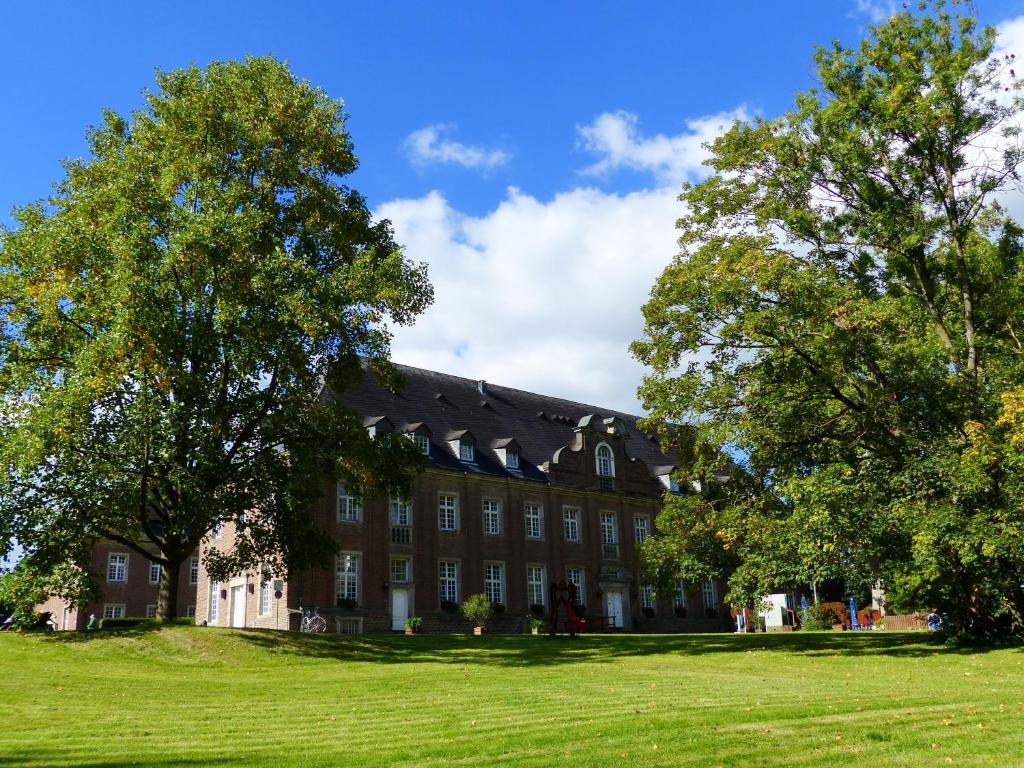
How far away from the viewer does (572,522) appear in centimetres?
4622

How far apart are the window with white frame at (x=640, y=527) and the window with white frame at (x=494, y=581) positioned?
32.2ft

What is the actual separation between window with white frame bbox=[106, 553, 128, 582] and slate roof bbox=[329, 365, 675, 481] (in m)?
23.6

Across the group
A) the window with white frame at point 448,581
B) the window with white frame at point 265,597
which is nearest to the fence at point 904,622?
the window with white frame at point 448,581

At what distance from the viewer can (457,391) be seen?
47906 millimetres

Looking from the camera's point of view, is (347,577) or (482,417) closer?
(347,577)

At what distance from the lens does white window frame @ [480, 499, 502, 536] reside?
42406mm

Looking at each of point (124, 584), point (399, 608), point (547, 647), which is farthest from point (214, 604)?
point (547, 647)

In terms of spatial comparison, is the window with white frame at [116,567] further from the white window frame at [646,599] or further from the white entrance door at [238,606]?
the white window frame at [646,599]

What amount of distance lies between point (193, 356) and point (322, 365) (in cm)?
352

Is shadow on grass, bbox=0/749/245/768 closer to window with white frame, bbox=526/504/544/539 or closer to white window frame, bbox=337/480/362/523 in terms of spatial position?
white window frame, bbox=337/480/362/523

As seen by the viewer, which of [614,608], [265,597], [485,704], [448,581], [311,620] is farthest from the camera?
[614,608]

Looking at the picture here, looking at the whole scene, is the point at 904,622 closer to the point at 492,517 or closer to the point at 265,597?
the point at 492,517

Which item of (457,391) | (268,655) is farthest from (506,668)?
(457,391)

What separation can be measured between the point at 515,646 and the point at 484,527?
55.4ft
